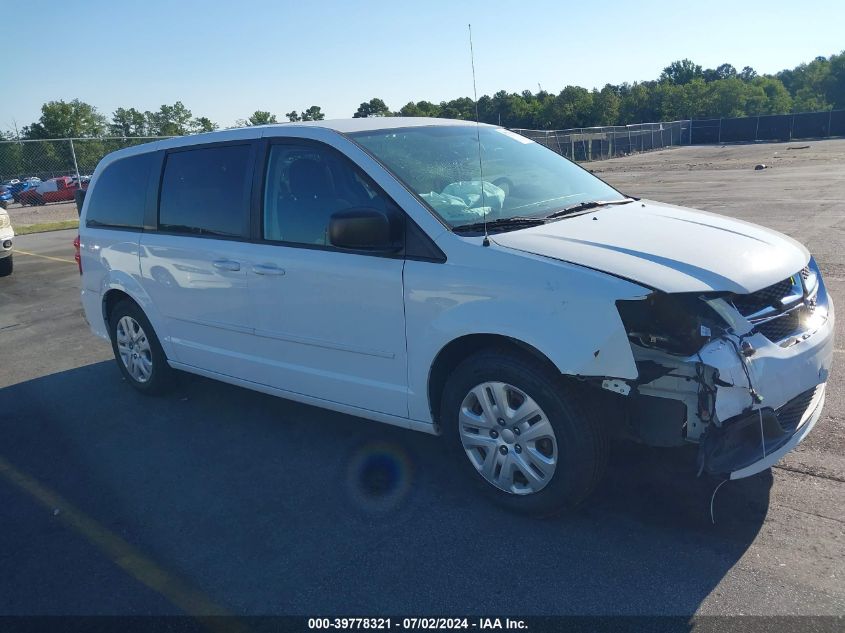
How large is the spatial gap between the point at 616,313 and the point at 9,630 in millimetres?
2869

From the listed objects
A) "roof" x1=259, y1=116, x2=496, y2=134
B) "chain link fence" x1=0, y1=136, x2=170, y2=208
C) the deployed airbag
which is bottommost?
the deployed airbag

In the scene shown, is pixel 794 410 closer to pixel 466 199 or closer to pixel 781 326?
pixel 781 326

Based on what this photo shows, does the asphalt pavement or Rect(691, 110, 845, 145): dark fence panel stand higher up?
Rect(691, 110, 845, 145): dark fence panel

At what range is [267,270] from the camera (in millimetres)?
4223

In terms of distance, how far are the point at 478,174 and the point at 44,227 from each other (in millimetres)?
21230

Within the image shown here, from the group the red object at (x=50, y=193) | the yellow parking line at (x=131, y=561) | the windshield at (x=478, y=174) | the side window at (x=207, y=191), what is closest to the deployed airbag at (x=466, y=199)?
the windshield at (x=478, y=174)

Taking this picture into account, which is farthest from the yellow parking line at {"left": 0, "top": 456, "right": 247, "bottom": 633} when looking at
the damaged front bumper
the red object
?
the red object

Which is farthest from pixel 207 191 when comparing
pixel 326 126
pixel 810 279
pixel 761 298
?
pixel 810 279

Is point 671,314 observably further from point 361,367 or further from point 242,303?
point 242,303

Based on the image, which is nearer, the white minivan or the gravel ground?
the white minivan

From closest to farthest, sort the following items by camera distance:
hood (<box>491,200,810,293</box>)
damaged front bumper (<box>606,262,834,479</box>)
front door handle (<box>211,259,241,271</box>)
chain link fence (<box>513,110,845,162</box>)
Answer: damaged front bumper (<box>606,262,834,479</box>), hood (<box>491,200,810,293</box>), front door handle (<box>211,259,241,271</box>), chain link fence (<box>513,110,845,162</box>)

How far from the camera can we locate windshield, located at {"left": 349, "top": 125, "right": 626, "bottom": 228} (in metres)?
3.83

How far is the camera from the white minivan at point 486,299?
297 centimetres

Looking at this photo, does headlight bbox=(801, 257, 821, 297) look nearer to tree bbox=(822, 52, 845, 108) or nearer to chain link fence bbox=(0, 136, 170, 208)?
chain link fence bbox=(0, 136, 170, 208)
